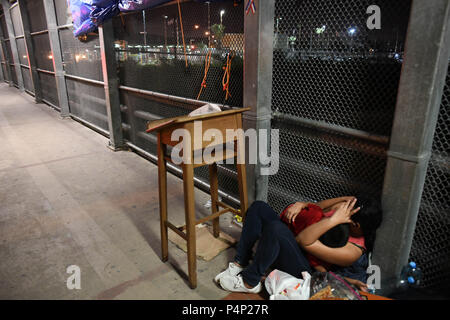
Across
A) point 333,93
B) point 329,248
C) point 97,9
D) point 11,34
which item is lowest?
point 329,248

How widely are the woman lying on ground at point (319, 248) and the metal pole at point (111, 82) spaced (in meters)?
4.85

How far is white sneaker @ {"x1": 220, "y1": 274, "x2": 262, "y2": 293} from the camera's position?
8.52 ft

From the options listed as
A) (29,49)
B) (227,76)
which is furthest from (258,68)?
(29,49)

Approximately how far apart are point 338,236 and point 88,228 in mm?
2898

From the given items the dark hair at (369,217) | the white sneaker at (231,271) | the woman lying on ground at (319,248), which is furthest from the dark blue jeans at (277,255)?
the dark hair at (369,217)

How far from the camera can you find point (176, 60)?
4.70m

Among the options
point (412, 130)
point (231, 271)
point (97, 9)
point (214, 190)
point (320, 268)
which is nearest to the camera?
point (412, 130)

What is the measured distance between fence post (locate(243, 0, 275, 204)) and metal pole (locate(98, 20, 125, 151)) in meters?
4.00

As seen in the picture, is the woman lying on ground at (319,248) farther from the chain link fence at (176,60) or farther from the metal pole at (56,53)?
the metal pole at (56,53)

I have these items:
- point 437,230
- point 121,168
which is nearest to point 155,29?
point 121,168

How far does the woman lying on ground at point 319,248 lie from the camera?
7.71 ft

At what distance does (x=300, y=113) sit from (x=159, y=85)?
2.92 metres

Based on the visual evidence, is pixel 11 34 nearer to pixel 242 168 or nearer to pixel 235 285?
pixel 242 168

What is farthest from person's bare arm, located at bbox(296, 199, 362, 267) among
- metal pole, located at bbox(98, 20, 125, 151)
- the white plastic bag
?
metal pole, located at bbox(98, 20, 125, 151)
